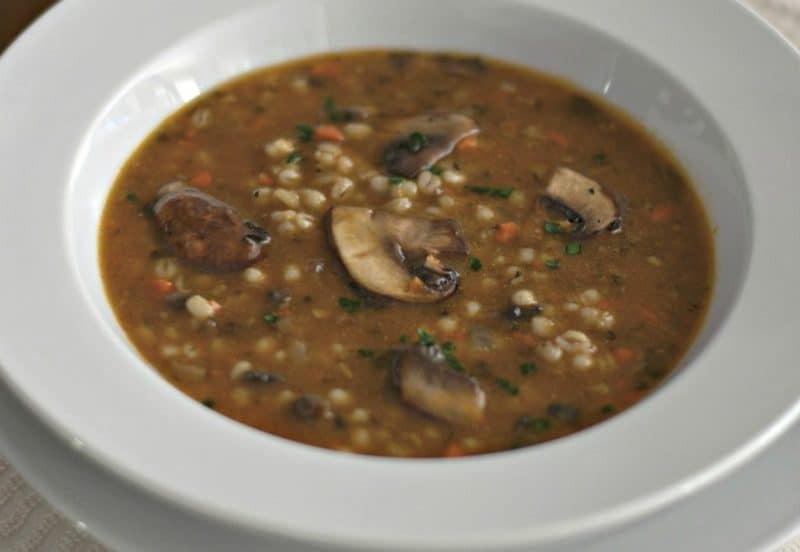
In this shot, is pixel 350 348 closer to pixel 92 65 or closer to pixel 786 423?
pixel 786 423

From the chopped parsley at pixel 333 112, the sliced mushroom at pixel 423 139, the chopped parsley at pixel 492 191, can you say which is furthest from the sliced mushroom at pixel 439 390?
the chopped parsley at pixel 333 112

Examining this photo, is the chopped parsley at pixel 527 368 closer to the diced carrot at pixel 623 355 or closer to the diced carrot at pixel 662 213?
the diced carrot at pixel 623 355

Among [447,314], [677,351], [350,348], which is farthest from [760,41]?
[350,348]

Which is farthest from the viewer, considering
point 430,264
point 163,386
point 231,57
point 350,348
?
point 231,57

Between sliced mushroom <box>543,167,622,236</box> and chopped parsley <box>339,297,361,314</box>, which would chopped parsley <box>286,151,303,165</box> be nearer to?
chopped parsley <box>339,297,361,314</box>

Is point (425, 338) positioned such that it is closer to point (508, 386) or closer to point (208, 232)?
point (508, 386)
